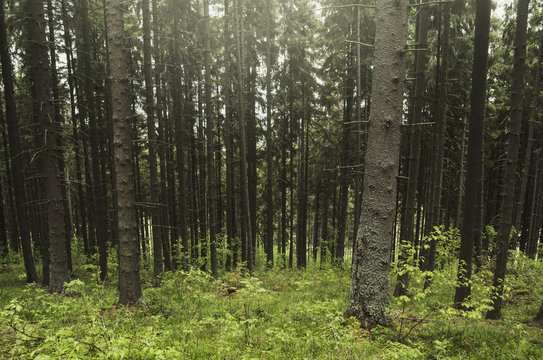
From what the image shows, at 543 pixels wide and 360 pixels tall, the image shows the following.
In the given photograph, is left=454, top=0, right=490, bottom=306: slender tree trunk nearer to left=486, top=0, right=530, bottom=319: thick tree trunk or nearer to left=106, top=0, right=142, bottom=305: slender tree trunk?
left=486, top=0, right=530, bottom=319: thick tree trunk

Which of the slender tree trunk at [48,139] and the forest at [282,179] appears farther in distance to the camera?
the slender tree trunk at [48,139]

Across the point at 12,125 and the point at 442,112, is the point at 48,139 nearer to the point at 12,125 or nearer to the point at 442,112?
the point at 12,125

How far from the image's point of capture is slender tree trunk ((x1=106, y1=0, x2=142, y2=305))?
6293mm

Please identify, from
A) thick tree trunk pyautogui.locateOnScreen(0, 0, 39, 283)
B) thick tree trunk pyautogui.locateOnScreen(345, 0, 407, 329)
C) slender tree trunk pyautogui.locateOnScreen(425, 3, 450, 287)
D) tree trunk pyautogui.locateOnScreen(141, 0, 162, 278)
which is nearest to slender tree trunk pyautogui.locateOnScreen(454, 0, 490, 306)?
slender tree trunk pyautogui.locateOnScreen(425, 3, 450, 287)

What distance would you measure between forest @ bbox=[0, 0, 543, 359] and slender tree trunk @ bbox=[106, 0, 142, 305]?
0.03 metres

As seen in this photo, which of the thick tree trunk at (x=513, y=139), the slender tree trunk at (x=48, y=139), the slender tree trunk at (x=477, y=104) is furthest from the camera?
the slender tree trunk at (x=48, y=139)

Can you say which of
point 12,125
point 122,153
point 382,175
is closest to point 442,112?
point 382,175

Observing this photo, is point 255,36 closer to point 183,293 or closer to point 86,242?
point 183,293

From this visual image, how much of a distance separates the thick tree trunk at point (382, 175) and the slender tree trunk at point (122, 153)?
500cm

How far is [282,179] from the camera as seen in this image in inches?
790

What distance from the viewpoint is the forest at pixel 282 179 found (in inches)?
195

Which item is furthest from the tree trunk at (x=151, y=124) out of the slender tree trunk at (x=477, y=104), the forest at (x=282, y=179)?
the slender tree trunk at (x=477, y=104)

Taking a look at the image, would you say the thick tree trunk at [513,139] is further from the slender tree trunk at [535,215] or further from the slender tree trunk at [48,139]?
the slender tree trunk at [535,215]

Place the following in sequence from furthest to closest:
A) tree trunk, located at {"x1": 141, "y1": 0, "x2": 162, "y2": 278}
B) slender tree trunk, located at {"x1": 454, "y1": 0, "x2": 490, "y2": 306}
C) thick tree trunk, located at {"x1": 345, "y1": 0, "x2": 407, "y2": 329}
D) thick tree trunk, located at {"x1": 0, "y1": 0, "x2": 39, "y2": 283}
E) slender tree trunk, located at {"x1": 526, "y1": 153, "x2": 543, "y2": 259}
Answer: slender tree trunk, located at {"x1": 526, "y1": 153, "x2": 543, "y2": 259} → thick tree trunk, located at {"x1": 0, "y1": 0, "x2": 39, "y2": 283} → tree trunk, located at {"x1": 141, "y1": 0, "x2": 162, "y2": 278} → slender tree trunk, located at {"x1": 454, "y1": 0, "x2": 490, "y2": 306} → thick tree trunk, located at {"x1": 345, "y1": 0, "x2": 407, "y2": 329}
